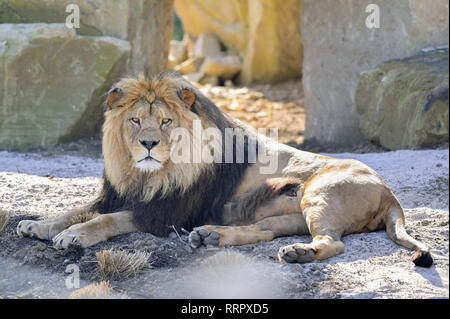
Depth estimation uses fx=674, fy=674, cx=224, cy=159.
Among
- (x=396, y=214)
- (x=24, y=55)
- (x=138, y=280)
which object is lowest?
(x=138, y=280)

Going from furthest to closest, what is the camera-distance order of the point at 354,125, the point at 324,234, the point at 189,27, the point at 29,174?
1. the point at 189,27
2. the point at 354,125
3. the point at 29,174
4. the point at 324,234

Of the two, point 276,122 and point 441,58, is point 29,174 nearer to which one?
point 441,58

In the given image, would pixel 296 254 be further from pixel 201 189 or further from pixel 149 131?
pixel 149 131

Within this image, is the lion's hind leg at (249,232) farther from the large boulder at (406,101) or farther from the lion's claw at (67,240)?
the large boulder at (406,101)

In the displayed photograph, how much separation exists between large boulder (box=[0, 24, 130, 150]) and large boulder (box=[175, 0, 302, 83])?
648 cm

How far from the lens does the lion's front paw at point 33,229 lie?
492 cm

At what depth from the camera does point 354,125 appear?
9367 millimetres

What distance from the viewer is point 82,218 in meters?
5.13

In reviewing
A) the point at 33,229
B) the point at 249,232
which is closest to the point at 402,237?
the point at 249,232

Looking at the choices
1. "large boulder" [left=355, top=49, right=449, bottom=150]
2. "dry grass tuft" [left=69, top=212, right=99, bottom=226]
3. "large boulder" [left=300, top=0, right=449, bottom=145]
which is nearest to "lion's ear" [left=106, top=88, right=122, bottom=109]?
"dry grass tuft" [left=69, top=212, right=99, bottom=226]

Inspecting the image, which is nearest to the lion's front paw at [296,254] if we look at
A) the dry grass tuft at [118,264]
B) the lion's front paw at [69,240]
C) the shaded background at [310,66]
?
the dry grass tuft at [118,264]

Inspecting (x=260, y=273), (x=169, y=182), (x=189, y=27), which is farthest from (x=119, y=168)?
(x=189, y=27)

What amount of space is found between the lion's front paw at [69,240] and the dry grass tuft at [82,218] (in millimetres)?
344

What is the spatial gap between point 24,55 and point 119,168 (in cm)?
411
